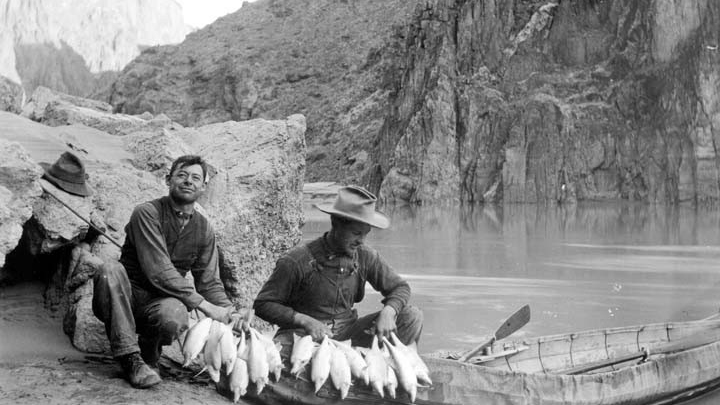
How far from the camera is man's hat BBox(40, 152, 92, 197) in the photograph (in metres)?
6.58

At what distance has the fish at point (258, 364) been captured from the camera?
513 cm

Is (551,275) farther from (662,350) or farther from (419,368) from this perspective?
(419,368)

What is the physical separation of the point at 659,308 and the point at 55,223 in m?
8.84

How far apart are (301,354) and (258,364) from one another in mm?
281

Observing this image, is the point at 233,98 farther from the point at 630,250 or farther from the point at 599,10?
the point at 630,250

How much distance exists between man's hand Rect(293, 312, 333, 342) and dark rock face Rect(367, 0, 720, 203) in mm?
46285

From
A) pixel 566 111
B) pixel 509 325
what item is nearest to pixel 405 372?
pixel 509 325

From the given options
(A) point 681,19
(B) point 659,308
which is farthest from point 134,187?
(A) point 681,19

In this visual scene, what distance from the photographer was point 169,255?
5.66 meters

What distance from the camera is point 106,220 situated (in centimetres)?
727

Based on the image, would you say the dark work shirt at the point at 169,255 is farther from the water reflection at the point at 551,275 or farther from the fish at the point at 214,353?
the water reflection at the point at 551,275

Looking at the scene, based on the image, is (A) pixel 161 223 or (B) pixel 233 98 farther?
(B) pixel 233 98

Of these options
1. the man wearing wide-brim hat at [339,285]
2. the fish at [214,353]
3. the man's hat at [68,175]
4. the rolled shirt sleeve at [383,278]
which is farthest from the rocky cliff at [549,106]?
the fish at [214,353]

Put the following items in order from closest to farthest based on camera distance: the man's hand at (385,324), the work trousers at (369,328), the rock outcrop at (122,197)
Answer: the man's hand at (385,324), the work trousers at (369,328), the rock outcrop at (122,197)
